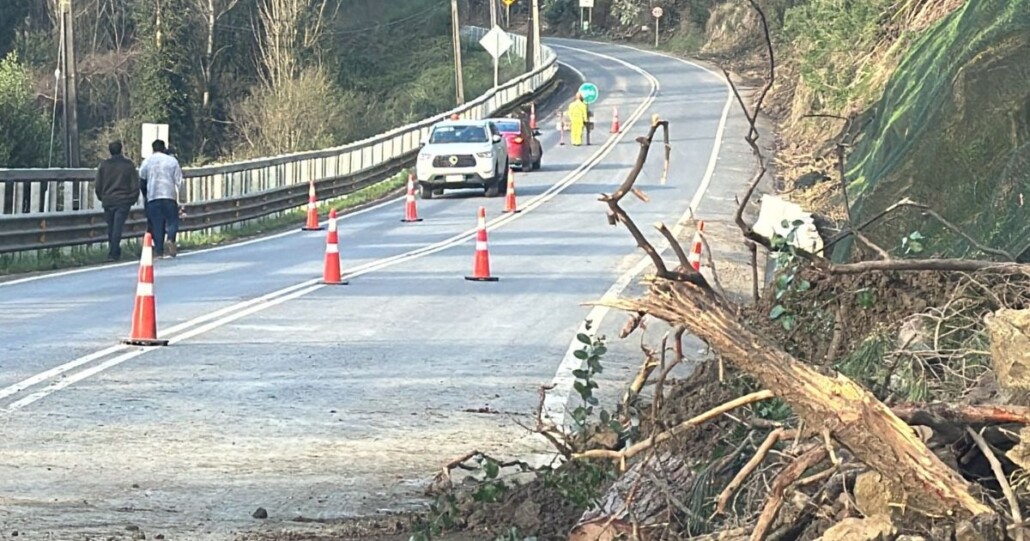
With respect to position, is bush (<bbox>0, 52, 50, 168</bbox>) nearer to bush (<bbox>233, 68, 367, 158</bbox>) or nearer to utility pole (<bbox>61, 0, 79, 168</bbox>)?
utility pole (<bbox>61, 0, 79, 168</bbox>)

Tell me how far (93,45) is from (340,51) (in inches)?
594

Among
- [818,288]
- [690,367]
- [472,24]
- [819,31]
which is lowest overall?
[690,367]

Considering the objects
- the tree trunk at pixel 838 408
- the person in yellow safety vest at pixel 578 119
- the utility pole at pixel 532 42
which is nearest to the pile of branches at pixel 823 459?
the tree trunk at pixel 838 408

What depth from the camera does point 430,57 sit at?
8950cm

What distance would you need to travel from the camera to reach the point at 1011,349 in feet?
15.4

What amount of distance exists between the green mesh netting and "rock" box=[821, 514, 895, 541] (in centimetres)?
279

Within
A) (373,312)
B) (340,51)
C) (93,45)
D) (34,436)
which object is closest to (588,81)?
(340,51)

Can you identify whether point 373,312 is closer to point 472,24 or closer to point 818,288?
point 818,288

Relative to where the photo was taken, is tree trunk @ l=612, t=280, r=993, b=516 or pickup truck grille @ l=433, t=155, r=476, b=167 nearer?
tree trunk @ l=612, t=280, r=993, b=516

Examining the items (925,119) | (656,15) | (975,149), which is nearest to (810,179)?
(925,119)

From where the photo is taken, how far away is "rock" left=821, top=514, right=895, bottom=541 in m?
4.36

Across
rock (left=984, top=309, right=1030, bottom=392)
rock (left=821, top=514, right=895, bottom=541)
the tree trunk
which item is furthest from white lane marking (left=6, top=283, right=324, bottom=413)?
rock (left=984, top=309, right=1030, bottom=392)

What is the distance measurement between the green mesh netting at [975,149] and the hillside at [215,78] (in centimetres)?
4759

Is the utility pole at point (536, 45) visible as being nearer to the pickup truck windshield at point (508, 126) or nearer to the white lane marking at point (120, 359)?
the pickup truck windshield at point (508, 126)
